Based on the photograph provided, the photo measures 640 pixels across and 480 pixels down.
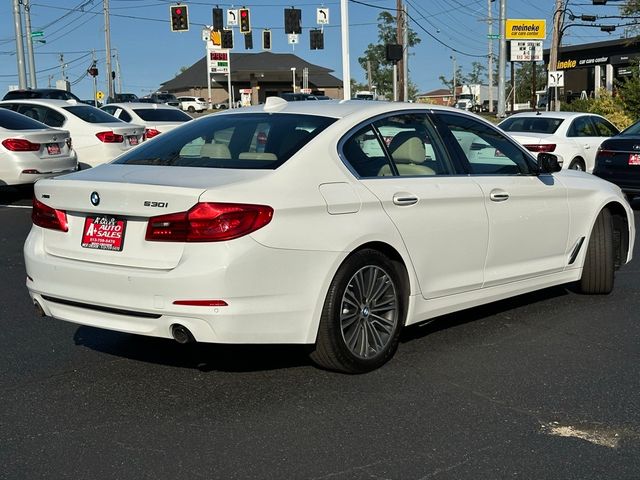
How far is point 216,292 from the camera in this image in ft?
14.5


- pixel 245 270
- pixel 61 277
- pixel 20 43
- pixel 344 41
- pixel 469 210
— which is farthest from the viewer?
pixel 20 43

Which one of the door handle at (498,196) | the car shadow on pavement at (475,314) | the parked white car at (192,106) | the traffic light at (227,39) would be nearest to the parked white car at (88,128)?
the car shadow on pavement at (475,314)

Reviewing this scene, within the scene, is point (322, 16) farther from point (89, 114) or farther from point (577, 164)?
point (577, 164)

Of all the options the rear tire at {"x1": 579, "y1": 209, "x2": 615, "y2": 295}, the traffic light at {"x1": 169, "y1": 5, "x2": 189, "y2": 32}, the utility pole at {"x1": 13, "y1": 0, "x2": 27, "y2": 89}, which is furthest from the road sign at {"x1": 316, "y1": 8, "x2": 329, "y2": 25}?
the rear tire at {"x1": 579, "y1": 209, "x2": 615, "y2": 295}

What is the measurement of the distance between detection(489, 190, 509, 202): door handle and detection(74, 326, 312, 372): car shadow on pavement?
169cm

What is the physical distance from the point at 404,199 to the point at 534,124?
12832mm

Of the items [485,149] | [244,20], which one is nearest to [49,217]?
[485,149]

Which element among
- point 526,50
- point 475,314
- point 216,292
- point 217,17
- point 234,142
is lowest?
point 475,314

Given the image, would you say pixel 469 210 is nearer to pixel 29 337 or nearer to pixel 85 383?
pixel 85 383

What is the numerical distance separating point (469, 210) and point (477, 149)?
0.65 metres

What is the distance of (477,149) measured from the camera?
619 cm

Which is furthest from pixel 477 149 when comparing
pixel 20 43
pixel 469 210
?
pixel 20 43

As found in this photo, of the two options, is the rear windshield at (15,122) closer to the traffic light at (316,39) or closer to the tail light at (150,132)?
the tail light at (150,132)

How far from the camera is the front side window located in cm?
607
